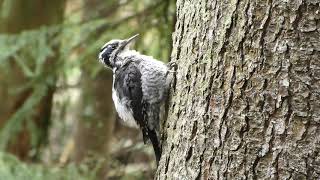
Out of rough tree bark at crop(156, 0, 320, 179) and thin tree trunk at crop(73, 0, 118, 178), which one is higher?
rough tree bark at crop(156, 0, 320, 179)

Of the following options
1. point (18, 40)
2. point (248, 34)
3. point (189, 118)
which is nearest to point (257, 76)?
point (248, 34)

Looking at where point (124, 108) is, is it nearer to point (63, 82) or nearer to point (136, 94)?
point (136, 94)

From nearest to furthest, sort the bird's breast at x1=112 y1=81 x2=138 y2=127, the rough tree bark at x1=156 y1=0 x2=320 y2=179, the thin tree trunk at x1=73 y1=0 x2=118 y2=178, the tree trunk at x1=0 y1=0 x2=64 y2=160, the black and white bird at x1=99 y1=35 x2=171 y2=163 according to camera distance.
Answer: the rough tree bark at x1=156 y1=0 x2=320 y2=179 → the black and white bird at x1=99 y1=35 x2=171 y2=163 → the bird's breast at x1=112 y1=81 x2=138 y2=127 → the tree trunk at x1=0 y1=0 x2=64 y2=160 → the thin tree trunk at x1=73 y1=0 x2=118 y2=178

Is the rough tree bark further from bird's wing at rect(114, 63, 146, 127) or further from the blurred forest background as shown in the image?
the blurred forest background

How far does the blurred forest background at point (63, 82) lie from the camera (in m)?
6.20

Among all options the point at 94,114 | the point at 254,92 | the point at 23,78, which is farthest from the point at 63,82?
the point at 254,92

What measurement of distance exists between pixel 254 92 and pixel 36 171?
3.73 metres

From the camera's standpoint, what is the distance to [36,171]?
6.09 meters

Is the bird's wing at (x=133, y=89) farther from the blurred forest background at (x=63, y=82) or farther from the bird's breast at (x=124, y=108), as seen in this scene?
the blurred forest background at (x=63, y=82)

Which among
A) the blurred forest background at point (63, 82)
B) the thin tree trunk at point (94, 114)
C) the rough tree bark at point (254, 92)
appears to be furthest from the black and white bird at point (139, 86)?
the thin tree trunk at point (94, 114)

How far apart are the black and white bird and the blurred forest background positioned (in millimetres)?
1086

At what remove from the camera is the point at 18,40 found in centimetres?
619

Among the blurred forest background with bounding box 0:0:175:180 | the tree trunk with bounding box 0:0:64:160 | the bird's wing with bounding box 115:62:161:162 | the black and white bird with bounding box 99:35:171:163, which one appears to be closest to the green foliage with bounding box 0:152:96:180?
the blurred forest background with bounding box 0:0:175:180

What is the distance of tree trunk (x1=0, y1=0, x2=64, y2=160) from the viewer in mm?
7566
